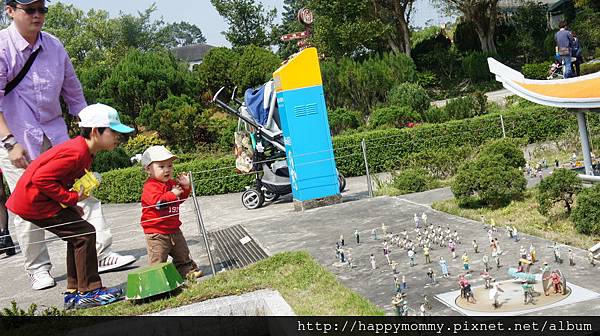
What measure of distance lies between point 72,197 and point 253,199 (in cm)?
661

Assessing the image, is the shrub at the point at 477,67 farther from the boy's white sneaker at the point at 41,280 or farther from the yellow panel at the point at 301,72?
the boy's white sneaker at the point at 41,280

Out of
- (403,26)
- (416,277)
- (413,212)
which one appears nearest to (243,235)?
(413,212)

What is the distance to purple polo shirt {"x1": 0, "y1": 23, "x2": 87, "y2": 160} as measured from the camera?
620cm

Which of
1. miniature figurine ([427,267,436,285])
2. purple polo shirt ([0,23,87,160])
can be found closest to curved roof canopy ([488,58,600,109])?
miniature figurine ([427,267,436,285])

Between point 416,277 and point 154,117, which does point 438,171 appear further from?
point 154,117

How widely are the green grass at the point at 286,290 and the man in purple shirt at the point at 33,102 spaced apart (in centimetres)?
136

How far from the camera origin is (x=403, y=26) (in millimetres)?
33750

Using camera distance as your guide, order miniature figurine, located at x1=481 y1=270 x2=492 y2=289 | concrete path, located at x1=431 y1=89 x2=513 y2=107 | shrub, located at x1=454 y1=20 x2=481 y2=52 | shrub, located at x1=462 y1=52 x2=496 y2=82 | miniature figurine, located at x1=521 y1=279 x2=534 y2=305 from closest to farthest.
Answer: miniature figurine, located at x1=521 y1=279 x2=534 y2=305
miniature figurine, located at x1=481 y1=270 x2=492 y2=289
concrete path, located at x1=431 y1=89 x2=513 y2=107
shrub, located at x1=462 y1=52 x2=496 y2=82
shrub, located at x1=454 y1=20 x2=481 y2=52

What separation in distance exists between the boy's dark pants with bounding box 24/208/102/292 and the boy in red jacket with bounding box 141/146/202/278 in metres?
0.54

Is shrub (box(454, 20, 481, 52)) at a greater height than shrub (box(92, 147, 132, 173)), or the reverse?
shrub (box(454, 20, 481, 52))

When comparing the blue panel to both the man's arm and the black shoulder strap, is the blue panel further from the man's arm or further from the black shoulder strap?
the black shoulder strap

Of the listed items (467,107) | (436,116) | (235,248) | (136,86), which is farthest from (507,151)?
(136,86)

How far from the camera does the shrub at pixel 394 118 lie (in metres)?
17.6

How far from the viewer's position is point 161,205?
5.72 metres
